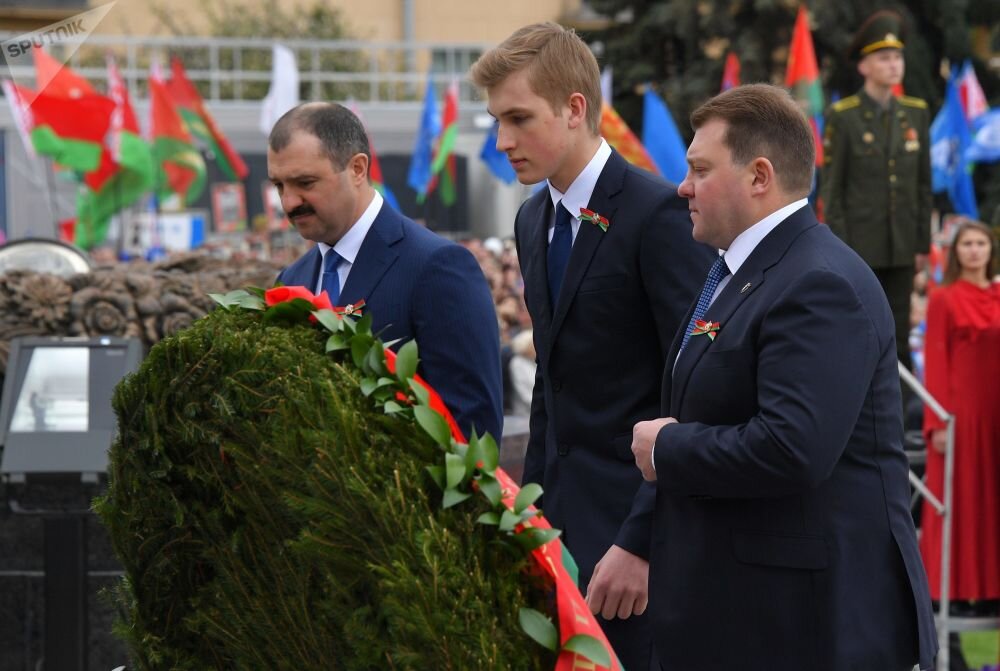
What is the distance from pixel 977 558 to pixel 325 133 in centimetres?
521

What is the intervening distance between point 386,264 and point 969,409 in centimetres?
Answer: 497

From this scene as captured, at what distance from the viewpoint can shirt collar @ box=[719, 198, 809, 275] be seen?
2697mm

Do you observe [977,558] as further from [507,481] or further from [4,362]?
[507,481]

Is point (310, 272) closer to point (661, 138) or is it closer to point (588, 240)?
point (588, 240)

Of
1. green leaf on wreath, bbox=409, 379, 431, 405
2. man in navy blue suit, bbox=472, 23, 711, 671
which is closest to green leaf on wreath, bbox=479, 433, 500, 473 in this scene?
green leaf on wreath, bbox=409, 379, 431, 405

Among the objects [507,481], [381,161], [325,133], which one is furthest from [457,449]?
[381,161]

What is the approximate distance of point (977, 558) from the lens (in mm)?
7496

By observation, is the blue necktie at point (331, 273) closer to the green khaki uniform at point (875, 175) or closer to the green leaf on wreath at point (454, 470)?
the green leaf on wreath at point (454, 470)

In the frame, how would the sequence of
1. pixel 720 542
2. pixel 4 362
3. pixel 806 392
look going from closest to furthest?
1. pixel 806 392
2. pixel 720 542
3. pixel 4 362

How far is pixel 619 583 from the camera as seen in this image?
9.71 feet

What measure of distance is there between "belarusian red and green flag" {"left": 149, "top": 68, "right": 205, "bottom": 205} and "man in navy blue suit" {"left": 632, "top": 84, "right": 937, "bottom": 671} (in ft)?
52.8

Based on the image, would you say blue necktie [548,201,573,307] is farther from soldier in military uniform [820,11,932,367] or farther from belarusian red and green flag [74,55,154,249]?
belarusian red and green flag [74,55,154,249]

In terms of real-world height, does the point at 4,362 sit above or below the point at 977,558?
above

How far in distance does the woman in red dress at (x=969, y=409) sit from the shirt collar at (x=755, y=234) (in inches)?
198
